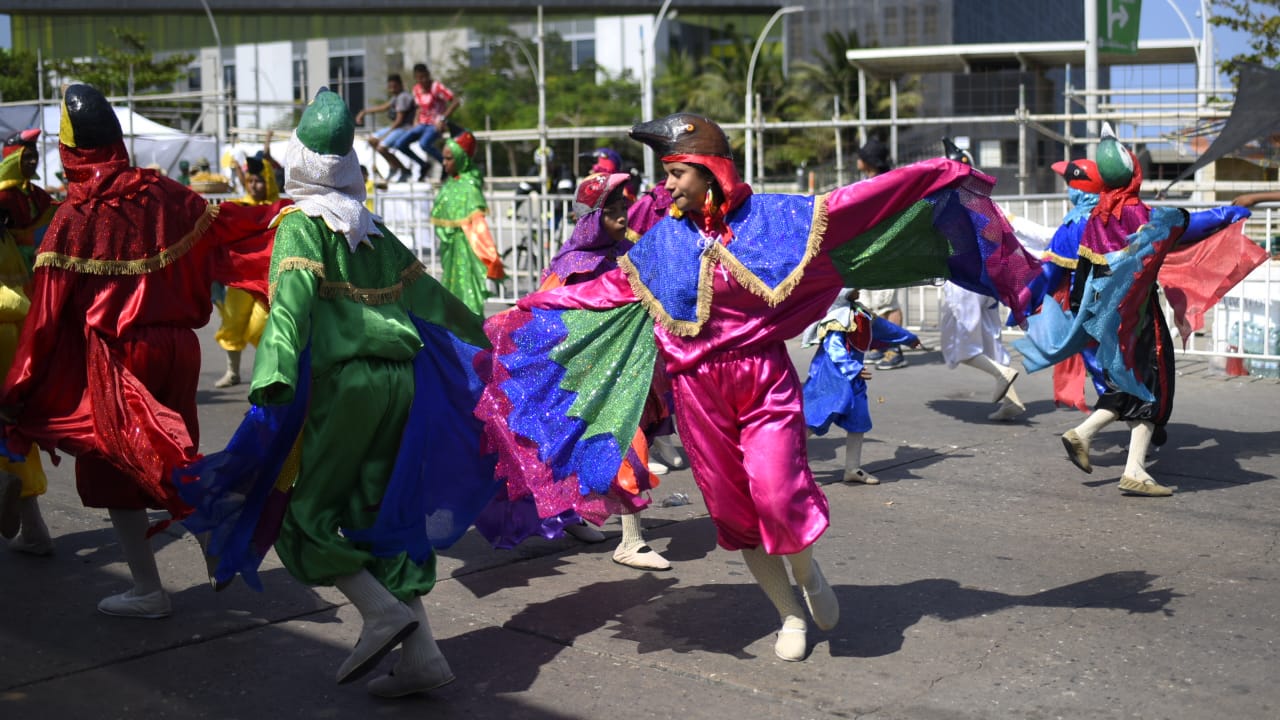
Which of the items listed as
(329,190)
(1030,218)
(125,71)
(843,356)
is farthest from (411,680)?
(125,71)

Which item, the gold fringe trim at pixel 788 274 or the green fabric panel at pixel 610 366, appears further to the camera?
the green fabric panel at pixel 610 366

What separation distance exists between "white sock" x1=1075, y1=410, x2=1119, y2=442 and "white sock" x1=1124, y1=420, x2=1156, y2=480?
134 millimetres

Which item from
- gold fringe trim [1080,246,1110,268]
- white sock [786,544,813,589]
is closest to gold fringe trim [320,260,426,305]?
white sock [786,544,813,589]

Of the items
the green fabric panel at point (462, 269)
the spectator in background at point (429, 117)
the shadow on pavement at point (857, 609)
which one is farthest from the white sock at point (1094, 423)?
the spectator in background at point (429, 117)

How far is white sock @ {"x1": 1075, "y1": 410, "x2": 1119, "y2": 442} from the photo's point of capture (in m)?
7.10

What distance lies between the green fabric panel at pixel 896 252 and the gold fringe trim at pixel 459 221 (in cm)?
615

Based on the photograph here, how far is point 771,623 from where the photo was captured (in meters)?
5.03

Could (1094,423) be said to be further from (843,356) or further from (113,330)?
(113,330)

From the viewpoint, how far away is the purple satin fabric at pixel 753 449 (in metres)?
4.43

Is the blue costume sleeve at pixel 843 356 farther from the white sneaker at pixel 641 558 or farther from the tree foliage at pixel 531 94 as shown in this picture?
the tree foliage at pixel 531 94

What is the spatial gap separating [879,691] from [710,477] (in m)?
0.89

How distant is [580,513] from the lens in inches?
194

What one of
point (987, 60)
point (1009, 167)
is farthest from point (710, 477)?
point (987, 60)

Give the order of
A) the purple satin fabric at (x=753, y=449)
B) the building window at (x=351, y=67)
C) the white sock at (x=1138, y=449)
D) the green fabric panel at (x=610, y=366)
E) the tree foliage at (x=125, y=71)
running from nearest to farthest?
the purple satin fabric at (x=753, y=449) < the green fabric panel at (x=610, y=366) < the white sock at (x=1138, y=449) < the tree foliage at (x=125, y=71) < the building window at (x=351, y=67)
